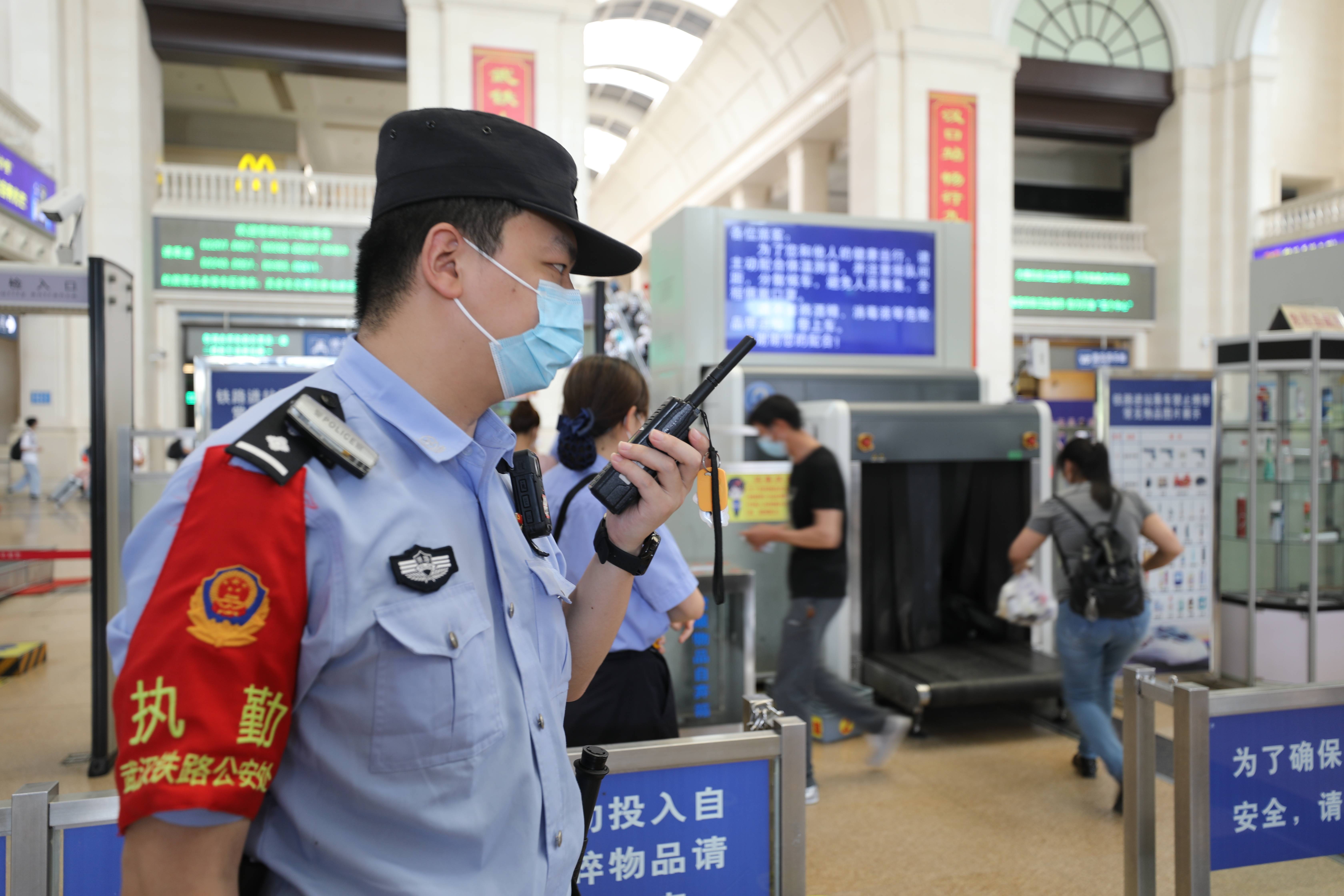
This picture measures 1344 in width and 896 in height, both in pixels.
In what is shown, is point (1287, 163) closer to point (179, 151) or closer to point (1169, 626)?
point (1169, 626)

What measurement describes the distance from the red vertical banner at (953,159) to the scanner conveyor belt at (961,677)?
775 cm

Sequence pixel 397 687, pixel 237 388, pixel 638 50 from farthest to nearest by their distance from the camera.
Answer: pixel 638 50 < pixel 237 388 < pixel 397 687

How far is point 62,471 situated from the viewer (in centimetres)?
1313

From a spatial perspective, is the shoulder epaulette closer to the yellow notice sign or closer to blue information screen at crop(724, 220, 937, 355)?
the yellow notice sign

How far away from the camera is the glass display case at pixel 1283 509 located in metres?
5.05

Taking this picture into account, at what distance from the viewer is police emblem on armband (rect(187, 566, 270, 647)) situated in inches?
27.8

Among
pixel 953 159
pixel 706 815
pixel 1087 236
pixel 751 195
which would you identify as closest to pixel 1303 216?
pixel 1087 236

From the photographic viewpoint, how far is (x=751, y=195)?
18.7m

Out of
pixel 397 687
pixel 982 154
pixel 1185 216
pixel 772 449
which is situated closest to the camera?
pixel 397 687

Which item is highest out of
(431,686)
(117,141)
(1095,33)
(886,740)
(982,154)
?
(1095,33)

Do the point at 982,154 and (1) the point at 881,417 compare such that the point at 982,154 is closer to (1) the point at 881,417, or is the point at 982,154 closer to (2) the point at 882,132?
(2) the point at 882,132

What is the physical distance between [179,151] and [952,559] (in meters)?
19.6

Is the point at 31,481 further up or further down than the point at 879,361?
further down

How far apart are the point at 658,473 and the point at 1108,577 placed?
309cm
